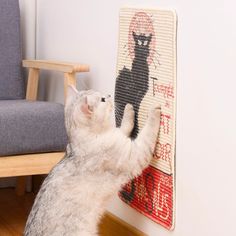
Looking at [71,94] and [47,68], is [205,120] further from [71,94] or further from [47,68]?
[47,68]

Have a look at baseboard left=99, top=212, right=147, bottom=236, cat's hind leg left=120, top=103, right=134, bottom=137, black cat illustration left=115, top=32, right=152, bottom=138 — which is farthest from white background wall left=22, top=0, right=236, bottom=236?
cat's hind leg left=120, top=103, right=134, bottom=137

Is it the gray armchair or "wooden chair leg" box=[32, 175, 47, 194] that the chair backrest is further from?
"wooden chair leg" box=[32, 175, 47, 194]

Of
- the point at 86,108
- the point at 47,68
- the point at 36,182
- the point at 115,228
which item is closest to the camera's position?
the point at 86,108

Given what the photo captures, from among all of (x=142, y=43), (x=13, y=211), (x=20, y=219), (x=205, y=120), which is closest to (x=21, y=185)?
(x=13, y=211)

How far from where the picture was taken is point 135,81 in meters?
1.77

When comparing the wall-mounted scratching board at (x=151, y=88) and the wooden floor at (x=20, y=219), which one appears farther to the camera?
the wooden floor at (x=20, y=219)

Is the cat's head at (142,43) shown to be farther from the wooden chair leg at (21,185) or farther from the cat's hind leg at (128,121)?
the wooden chair leg at (21,185)

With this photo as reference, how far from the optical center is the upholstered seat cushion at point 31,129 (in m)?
1.90

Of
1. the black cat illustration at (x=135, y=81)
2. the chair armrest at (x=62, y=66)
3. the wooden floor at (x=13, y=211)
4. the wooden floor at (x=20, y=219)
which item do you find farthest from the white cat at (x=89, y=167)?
the wooden floor at (x=13, y=211)

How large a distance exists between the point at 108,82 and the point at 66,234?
69 centimetres

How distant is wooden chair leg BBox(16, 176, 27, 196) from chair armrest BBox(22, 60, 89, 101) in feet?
1.47

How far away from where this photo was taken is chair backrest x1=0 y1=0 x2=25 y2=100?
247 cm

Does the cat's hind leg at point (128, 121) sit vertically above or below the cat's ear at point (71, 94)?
below

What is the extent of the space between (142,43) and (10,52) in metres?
1.03
